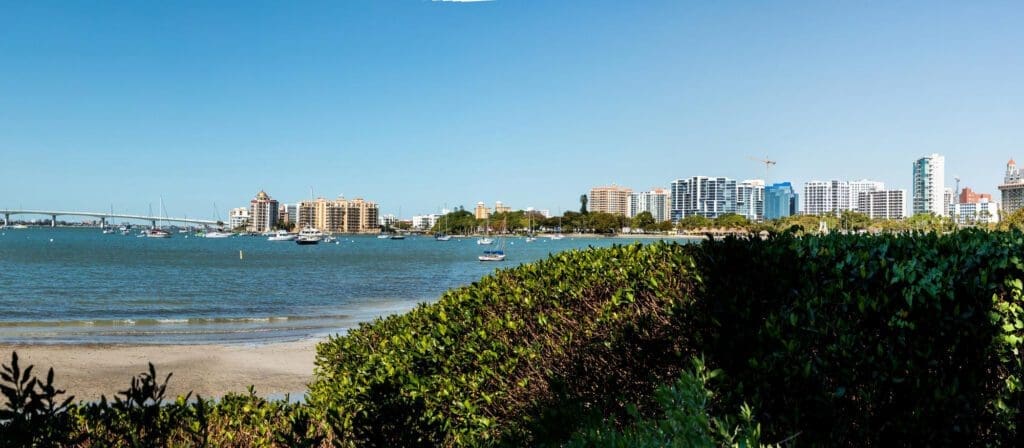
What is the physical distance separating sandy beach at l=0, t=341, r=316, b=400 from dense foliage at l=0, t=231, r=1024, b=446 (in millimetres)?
8923

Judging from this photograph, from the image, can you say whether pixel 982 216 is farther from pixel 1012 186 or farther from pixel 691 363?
pixel 1012 186

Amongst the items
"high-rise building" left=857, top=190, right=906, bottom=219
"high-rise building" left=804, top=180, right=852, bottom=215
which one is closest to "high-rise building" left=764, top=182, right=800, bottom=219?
"high-rise building" left=804, top=180, right=852, bottom=215

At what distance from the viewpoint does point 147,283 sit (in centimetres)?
4359

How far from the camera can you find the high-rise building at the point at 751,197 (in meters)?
147

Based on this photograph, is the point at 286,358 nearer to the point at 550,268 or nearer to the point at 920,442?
the point at 550,268

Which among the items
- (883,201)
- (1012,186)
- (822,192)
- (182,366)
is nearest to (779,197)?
(822,192)

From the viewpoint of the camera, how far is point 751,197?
157 m

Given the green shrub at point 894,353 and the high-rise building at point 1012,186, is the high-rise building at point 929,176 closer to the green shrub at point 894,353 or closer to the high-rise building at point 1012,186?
the high-rise building at point 1012,186

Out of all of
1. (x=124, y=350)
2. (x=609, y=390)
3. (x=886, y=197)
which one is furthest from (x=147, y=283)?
(x=886, y=197)

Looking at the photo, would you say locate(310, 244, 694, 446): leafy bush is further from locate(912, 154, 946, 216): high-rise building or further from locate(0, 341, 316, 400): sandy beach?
locate(912, 154, 946, 216): high-rise building

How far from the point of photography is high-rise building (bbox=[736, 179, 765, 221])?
5798 inches

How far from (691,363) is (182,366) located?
15.6 meters

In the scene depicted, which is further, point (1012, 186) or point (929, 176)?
point (929, 176)

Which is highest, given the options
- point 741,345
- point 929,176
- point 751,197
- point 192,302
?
point 751,197
